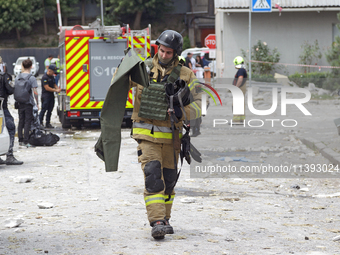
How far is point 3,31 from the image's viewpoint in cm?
4922

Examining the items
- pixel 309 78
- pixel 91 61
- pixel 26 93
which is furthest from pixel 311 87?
pixel 26 93

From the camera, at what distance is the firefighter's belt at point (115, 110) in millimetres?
5039

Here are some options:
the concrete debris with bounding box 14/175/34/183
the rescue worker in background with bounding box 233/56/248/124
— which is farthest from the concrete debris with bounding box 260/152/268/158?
the rescue worker in background with bounding box 233/56/248/124

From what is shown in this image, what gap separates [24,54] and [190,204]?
4259cm

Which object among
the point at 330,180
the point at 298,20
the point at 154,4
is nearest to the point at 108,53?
the point at 330,180

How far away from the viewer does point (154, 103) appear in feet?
16.6

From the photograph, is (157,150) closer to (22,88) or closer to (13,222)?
(13,222)

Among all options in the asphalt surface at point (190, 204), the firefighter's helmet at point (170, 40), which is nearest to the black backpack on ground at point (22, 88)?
the asphalt surface at point (190, 204)

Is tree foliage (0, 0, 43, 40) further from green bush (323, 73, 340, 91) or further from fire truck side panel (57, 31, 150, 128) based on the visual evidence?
fire truck side panel (57, 31, 150, 128)

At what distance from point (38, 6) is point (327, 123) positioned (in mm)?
39332

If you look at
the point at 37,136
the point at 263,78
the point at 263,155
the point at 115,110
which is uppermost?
the point at 115,110

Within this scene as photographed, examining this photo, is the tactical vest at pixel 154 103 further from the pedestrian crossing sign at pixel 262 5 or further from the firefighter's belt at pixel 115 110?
the pedestrian crossing sign at pixel 262 5

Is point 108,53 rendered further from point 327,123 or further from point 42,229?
point 42,229

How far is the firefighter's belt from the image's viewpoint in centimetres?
504
